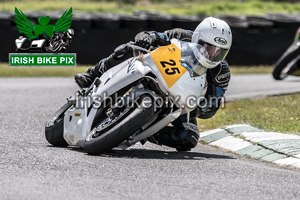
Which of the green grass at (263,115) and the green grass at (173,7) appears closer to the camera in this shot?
the green grass at (263,115)

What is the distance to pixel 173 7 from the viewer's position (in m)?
21.0

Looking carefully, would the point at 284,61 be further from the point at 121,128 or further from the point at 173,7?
the point at 121,128

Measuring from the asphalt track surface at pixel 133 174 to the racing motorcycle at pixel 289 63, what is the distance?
6498 millimetres

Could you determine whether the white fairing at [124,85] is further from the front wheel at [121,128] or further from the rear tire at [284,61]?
the rear tire at [284,61]

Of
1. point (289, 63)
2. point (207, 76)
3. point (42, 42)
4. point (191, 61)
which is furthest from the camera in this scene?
point (42, 42)

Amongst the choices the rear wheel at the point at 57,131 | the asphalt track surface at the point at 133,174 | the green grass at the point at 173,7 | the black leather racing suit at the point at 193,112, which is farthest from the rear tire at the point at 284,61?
the rear wheel at the point at 57,131

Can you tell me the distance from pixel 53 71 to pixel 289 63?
213 inches

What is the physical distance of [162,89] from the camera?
6.28 metres

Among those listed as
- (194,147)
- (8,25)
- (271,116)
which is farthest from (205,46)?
(8,25)

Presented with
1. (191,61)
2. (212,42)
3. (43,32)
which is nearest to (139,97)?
(191,61)

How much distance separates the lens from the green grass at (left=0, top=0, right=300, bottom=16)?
735 inches

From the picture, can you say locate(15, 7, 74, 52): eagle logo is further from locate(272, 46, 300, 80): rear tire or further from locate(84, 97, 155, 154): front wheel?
locate(84, 97, 155, 154): front wheel

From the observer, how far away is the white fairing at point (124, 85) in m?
6.30

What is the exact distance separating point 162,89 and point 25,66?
10829mm
